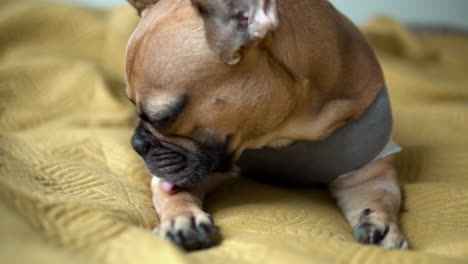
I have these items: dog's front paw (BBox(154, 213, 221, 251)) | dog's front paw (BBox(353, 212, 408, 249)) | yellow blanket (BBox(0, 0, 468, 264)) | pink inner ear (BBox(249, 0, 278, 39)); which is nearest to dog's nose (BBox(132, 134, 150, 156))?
yellow blanket (BBox(0, 0, 468, 264))

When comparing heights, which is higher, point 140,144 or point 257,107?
point 257,107

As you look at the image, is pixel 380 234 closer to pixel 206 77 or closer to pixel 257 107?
pixel 257 107

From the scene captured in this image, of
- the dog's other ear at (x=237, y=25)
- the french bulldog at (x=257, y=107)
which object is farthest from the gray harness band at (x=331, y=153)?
the dog's other ear at (x=237, y=25)

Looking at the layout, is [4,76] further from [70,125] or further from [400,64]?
[400,64]

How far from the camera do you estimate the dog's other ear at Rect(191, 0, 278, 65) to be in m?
1.05

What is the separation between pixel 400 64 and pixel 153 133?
1.59 meters

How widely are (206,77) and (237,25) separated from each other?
0.38 feet

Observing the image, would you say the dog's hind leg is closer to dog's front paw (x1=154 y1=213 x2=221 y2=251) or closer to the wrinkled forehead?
dog's front paw (x1=154 y1=213 x2=221 y2=251)

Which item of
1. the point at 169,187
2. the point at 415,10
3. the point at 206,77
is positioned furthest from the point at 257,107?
the point at 415,10

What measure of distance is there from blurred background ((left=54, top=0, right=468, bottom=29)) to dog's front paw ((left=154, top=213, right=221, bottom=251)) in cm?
273

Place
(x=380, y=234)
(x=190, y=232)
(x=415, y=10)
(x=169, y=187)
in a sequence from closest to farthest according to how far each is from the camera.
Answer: (x=190, y=232)
(x=380, y=234)
(x=169, y=187)
(x=415, y=10)

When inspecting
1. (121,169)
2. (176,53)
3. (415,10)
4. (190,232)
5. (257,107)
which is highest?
(176,53)

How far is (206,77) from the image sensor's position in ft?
3.53

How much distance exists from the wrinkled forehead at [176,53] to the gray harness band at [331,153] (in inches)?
12.7
